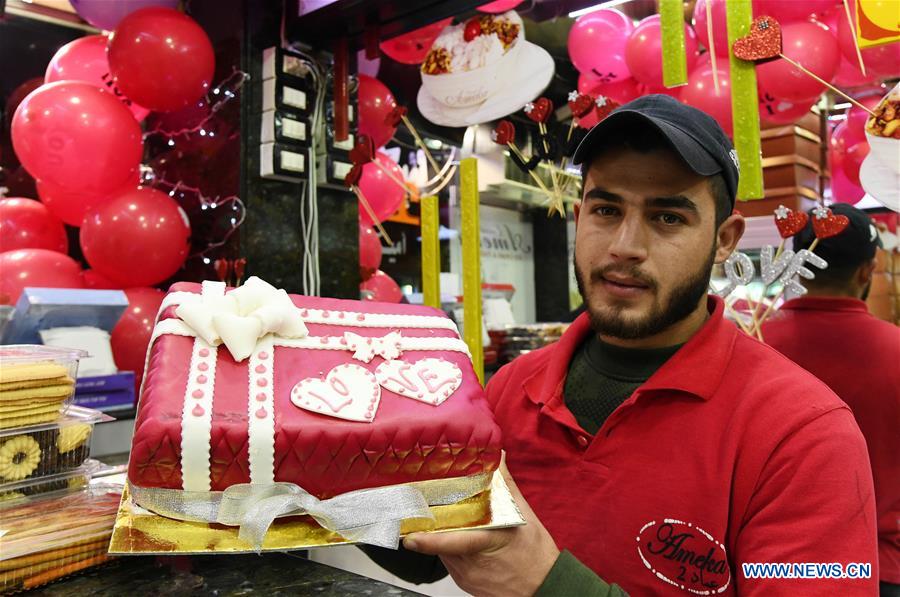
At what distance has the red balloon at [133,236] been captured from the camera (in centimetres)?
299

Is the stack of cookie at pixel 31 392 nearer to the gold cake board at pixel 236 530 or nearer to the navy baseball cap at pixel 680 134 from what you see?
the gold cake board at pixel 236 530

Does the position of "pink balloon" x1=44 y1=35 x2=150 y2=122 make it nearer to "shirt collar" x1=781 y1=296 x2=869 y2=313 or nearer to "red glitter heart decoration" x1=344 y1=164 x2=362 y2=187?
"red glitter heart decoration" x1=344 y1=164 x2=362 y2=187

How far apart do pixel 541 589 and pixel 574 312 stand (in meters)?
2.68

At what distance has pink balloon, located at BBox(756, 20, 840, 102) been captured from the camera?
6.61 ft

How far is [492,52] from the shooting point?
273 centimetres

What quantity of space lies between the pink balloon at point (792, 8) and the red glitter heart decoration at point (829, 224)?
25.8 inches

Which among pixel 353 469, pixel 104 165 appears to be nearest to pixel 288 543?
pixel 353 469

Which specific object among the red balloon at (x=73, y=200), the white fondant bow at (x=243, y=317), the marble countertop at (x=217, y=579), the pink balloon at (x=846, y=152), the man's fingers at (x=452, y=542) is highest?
the red balloon at (x=73, y=200)

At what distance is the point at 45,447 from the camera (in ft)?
3.96

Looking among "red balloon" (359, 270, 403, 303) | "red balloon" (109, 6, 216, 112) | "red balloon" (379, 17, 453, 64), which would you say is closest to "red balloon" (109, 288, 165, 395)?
"red balloon" (109, 6, 216, 112)

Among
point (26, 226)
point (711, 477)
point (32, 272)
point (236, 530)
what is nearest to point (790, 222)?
point (711, 477)

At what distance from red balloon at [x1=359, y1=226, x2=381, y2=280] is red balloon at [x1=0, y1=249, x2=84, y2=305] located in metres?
1.42

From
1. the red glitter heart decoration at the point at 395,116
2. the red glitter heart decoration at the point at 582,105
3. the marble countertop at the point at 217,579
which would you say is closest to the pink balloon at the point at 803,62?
the red glitter heart decoration at the point at 582,105

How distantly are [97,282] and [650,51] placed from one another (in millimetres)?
2784
